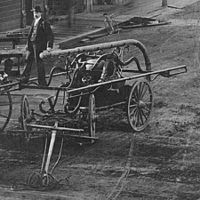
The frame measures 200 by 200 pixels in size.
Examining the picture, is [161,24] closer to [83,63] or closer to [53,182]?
[83,63]

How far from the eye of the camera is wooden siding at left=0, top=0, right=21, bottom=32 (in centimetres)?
2359

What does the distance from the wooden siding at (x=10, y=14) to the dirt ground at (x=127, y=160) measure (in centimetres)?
947

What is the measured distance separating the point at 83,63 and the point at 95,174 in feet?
8.76

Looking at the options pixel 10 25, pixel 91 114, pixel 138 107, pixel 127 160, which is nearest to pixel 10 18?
pixel 10 25

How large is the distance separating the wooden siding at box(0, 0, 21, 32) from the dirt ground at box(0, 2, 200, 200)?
9474 mm

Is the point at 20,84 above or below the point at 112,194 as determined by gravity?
above

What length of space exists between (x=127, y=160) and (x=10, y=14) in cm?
1489

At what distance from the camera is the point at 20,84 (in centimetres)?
1163

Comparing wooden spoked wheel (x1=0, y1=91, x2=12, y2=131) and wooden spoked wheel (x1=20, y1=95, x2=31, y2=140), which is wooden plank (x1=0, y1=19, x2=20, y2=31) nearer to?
wooden spoked wheel (x1=0, y1=91, x2=12, y2=131)

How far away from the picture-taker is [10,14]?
23969 millimetres

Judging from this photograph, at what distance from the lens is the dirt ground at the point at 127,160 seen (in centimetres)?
866

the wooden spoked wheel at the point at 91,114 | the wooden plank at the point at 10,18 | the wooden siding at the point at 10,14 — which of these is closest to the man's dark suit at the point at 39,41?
the wooden spoked wheel at the point at 91,114

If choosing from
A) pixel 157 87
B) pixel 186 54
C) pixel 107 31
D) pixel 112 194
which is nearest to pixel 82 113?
pixel 112 194

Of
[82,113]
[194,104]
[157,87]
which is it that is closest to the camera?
[82,113]
